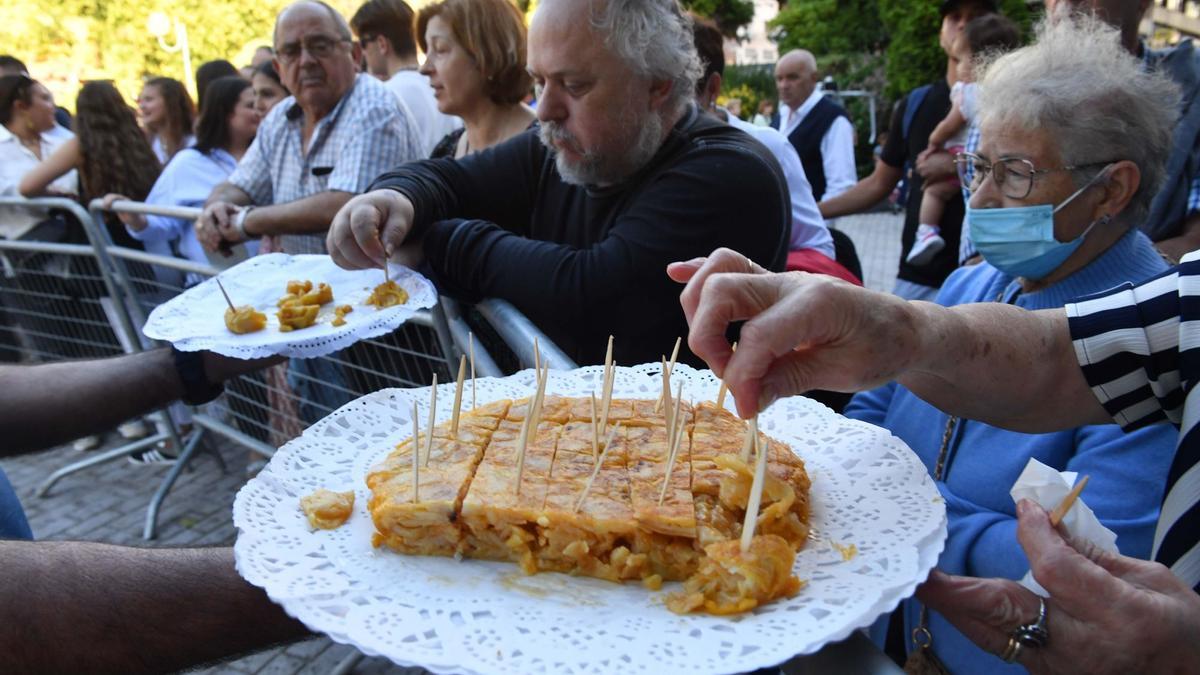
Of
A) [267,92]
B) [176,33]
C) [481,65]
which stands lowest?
[267,92]

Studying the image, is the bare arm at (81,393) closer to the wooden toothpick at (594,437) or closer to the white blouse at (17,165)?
the wooden toothpick at (594,437)

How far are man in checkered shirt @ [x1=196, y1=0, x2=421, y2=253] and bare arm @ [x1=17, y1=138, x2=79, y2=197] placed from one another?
292 centimetres

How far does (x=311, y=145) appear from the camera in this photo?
496 centimetres

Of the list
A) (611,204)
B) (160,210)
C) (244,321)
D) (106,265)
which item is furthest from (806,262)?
(106,265)

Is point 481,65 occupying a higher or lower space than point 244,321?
higher

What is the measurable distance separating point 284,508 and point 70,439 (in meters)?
1.95

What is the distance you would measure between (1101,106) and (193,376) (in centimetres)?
344

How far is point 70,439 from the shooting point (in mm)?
2912

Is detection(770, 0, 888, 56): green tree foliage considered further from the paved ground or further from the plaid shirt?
the paved ground

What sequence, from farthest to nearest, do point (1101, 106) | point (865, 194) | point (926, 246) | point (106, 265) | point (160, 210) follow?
point (865, 194)
point (106, 265)
point (926, 246)
point (160, 210)
point (1101, 106)

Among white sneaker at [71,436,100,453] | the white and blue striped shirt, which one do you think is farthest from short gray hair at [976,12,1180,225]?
white sneaker at [71,436,100,453]

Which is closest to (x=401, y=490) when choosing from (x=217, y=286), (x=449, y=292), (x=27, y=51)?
(x=449, y=292)

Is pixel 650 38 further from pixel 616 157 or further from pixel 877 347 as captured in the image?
pixel 877 347

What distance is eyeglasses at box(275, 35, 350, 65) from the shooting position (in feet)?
16.1
